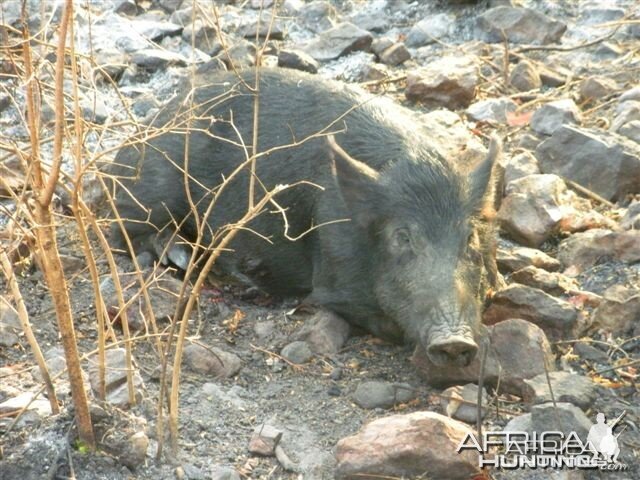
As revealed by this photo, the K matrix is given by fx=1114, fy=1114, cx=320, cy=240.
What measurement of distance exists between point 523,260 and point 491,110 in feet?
7.32

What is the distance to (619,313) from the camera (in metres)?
5.76

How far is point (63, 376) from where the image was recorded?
498 centimetres

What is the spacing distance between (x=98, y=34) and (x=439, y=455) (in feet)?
20.9

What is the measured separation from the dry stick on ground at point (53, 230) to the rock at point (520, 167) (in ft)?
13.4

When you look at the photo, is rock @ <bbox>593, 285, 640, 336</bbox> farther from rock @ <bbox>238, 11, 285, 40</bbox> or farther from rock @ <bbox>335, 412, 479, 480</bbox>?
rock @ <bbox>238, 11, 285, 40</bbox>

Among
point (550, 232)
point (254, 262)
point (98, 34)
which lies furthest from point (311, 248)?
point (98, 34)

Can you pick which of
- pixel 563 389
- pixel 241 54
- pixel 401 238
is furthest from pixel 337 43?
pixel 563 389

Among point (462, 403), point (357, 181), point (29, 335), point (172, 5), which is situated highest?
point (29, 335)

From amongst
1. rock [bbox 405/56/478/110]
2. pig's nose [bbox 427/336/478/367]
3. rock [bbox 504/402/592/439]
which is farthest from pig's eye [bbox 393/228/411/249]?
rock [bbox 405/56/478/110]

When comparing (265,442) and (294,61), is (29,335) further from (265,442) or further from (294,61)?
(294,61)

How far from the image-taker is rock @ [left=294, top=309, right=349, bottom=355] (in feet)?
19.8

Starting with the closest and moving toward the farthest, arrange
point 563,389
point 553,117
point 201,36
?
point 563,389 < point 553,117 < point 201,36

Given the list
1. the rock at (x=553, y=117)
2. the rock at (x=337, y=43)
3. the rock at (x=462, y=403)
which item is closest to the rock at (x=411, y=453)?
the rock at (x=462, y=403)

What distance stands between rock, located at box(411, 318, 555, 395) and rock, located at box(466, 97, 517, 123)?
10.6 ft
